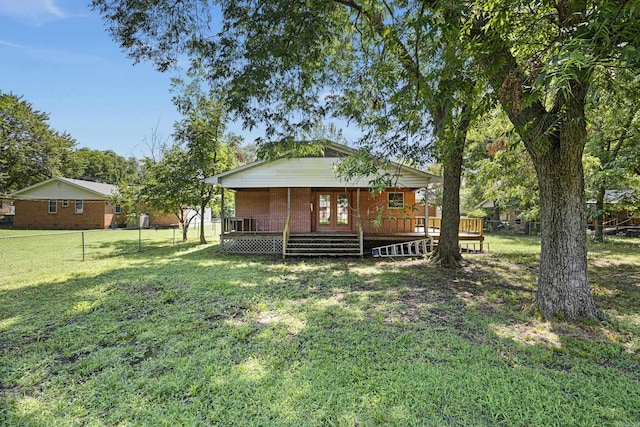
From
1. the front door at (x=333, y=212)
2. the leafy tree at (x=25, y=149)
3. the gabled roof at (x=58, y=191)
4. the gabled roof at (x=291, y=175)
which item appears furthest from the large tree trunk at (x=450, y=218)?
the leafy tree at (x=25, y=149)

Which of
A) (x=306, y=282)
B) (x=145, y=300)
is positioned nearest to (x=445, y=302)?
(x=306, y=282)

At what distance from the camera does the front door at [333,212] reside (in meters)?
14.8

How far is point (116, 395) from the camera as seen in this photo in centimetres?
293

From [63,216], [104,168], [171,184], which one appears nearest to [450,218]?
[171,184]

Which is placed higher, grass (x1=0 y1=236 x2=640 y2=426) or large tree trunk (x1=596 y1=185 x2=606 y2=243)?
large tree trunk (x1=596 y1=185 x2=606 y2=243)

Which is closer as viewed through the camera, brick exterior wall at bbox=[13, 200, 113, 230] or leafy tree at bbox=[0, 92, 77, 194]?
brick exterior wall at bbox=[13, 200, 113, 230]

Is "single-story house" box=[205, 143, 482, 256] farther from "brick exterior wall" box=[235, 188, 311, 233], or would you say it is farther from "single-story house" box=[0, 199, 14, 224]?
"single-story house" box=[0, 199, 14, 224]

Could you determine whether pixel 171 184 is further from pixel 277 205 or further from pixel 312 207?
pixel 312 207

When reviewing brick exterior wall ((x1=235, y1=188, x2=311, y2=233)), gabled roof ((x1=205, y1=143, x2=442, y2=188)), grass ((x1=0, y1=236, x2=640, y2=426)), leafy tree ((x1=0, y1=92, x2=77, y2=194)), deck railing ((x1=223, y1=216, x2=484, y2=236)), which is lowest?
grass ((x1=0, y1=236, x2=640, y2=426))

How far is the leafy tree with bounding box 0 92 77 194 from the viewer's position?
30.2 metres

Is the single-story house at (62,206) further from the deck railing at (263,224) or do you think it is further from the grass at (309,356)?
the grass at (309,356)

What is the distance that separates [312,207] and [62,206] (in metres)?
23.9

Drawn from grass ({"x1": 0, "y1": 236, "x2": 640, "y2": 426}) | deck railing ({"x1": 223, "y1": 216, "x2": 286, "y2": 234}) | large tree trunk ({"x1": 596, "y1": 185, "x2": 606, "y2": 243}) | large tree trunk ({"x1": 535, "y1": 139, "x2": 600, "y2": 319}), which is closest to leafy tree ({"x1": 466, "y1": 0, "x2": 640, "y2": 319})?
large tree trunk ({"x1": 535, "y1": 139, "x2": 600, "y2": 319})

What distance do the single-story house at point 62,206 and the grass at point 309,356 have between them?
21281 millimetres
